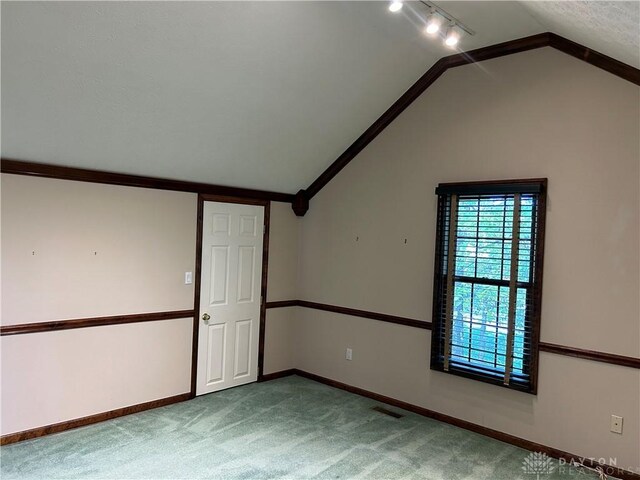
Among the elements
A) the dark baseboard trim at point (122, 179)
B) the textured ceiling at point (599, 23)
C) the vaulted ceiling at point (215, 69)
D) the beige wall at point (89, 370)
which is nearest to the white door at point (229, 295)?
the dark baseboard trim at point (122, 179)

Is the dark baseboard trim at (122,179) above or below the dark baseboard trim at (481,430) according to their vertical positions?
above

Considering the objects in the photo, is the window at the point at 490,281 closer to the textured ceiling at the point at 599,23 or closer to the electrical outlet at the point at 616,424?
the electrical outlet at the point at 616,424

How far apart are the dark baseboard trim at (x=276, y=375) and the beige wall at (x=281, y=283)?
34 millimetres

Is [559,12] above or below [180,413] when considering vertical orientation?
above

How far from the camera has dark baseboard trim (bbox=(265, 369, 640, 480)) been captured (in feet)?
10.5

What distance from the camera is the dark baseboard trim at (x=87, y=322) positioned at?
3.36 m

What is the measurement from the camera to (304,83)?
12.2 ft

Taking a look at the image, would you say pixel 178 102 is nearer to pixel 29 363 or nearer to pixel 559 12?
pixel 29 363

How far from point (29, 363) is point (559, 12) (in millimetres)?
4059

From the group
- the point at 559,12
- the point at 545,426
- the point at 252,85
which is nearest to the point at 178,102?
the point at 252,85

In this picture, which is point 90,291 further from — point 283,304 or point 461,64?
point 461,64

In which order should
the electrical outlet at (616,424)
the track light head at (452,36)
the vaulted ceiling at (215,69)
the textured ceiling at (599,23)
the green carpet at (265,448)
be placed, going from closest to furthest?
the textured ceiling at (599,23)
the vaulted ceiling at (215,69)
the green carpet at (265,448)
the electrical outlet at (616,424)
the track light head at (452,36)

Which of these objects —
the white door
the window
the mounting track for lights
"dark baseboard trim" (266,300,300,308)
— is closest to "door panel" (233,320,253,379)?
the white door

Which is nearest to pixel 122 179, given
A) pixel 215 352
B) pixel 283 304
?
pixel 215 352
